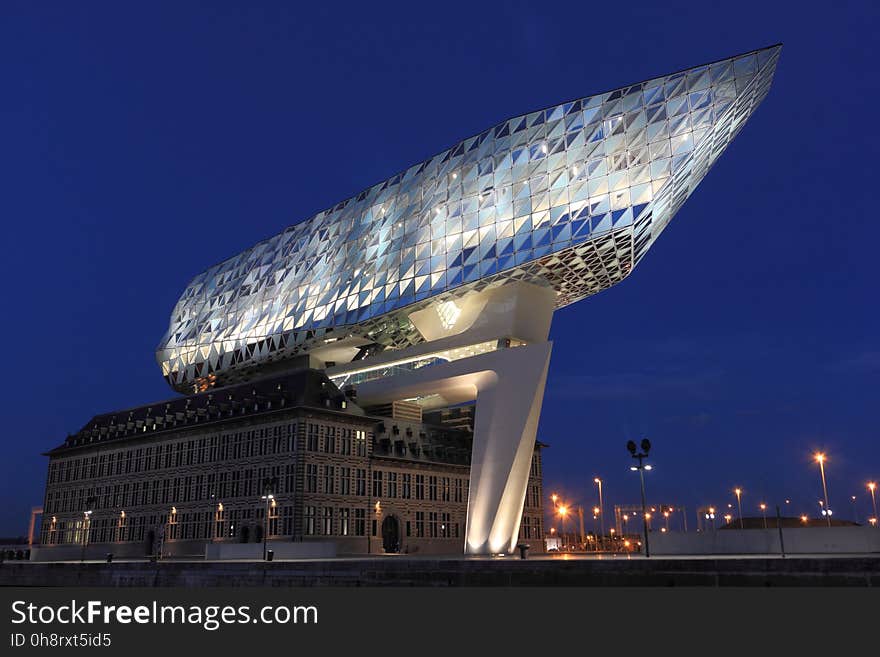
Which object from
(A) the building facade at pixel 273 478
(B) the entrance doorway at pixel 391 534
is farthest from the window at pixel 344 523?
(B) the entrance doorway at pixel 391 534

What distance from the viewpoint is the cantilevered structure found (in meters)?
57.4

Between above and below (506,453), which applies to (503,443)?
above

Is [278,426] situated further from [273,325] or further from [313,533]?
[273,325]

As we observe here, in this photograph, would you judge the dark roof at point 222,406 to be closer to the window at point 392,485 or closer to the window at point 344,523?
the window at point 392,485

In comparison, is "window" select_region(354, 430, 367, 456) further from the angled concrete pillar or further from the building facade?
the angled concrete pillar

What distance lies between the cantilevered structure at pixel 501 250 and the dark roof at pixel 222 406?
14.9 ft

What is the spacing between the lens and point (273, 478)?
6150 cm

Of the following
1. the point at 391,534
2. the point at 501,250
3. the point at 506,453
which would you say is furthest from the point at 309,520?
the point at 501,250

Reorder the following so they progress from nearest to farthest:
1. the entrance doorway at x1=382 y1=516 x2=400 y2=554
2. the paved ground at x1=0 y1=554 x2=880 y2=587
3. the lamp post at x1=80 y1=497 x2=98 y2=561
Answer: the paved ground at x1=0 y1=554 x2=880 y2=587 < the lamp post at x1=80 y1=497 x2=98 y2=561 < the entrance doorway at x1=382 y1=516 x2=400 y2=554

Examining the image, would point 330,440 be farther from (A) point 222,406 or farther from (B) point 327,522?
(A) point 222,406

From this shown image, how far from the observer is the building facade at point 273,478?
67.9 m

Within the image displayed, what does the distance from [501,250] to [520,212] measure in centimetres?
328

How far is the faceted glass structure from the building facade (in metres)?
8.47

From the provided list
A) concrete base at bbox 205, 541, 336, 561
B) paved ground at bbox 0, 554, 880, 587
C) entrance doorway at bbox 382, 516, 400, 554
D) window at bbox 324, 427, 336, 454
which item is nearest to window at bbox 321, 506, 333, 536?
window at bbox 324, 427, 336, 454
